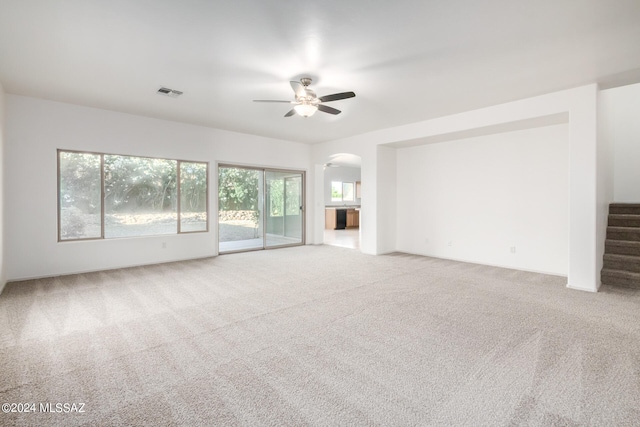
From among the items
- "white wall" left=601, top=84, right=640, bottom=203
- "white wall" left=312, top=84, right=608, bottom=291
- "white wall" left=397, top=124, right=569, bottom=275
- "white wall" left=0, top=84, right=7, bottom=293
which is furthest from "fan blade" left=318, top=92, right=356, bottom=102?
"white wall" left=601, top=84, right=640, bottom=203

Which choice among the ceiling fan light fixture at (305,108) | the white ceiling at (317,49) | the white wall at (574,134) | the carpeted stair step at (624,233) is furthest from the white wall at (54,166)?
the carpeted stair step at (624,233)

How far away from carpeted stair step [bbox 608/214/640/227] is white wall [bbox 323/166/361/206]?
895 centimetres

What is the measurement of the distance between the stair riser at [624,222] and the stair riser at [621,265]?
37.2 inches

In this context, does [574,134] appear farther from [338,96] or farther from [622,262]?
[338,96]

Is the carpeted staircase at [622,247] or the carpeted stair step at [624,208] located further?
the carpeted stair step at [624,208]

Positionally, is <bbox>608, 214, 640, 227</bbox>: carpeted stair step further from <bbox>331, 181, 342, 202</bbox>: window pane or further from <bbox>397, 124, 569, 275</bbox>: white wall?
<bbox>331, 181, 342, 202</bbox>: window pane

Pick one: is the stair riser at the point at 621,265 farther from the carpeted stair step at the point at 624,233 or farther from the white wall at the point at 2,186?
the white wall at the point at 2,186

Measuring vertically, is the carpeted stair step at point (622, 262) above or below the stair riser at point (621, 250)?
below

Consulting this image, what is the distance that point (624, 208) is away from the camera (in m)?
5.21

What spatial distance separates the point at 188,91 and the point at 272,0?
8.13 feet

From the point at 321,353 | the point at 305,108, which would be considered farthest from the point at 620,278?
the point at 305,108

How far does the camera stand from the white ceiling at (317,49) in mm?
2477

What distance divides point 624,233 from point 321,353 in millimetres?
5488

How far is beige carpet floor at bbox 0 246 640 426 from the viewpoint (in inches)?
71.6
